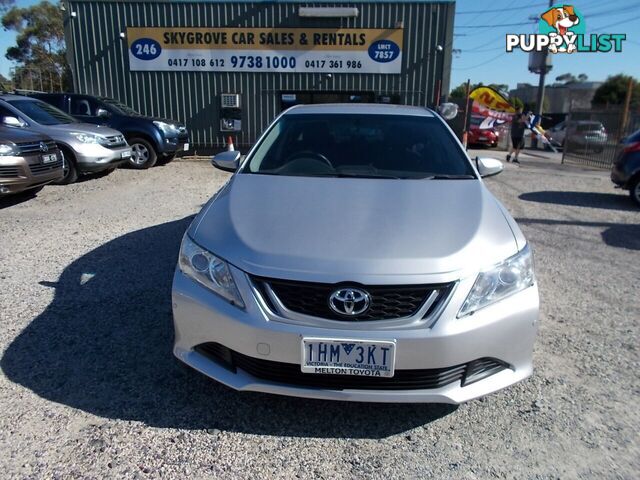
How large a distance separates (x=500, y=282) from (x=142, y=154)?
10.7 metres

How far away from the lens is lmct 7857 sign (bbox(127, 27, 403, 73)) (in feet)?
46.5

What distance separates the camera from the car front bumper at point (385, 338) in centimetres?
226

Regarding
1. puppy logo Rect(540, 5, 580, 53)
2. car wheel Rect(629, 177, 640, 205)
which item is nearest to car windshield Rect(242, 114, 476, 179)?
car wheel Rect(629, 177, 640, 205)

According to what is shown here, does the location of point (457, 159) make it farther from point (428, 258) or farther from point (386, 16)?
point (386, 16)

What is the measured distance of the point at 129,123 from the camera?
37.4ft

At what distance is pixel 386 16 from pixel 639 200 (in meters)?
8.66

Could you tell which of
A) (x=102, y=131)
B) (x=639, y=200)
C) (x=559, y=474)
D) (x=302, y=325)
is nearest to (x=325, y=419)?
(x=302, y=325)

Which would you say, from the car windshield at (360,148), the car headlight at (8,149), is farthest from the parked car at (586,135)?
the car headlight at (8,149)

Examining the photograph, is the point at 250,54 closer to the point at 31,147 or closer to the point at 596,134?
the point at 31,147

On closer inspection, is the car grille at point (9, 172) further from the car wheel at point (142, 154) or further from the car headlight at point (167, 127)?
the car headlight at point (167, 127)

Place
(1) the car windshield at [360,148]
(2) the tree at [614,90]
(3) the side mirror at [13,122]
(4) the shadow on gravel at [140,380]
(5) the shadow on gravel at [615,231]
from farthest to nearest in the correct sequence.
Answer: (2) the tree at [614,90] < (3) the side mirror at [13,122] < (5) the shadow on gravel at [615,231] < (1) the car windshield at [360,148] < (4) the shadow on gravel at [140,380]

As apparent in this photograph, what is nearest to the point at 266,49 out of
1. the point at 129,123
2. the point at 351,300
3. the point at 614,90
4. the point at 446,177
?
the point at 129,123

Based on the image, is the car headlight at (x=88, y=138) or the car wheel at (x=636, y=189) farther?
the car headlight at (x=88, y=138)

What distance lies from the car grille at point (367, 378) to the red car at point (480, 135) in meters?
19.6
